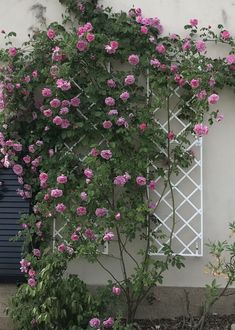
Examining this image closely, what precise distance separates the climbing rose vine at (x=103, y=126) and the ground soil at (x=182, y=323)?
201 millimetres

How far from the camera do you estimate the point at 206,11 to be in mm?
4707

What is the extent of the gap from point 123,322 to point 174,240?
32.7 inches

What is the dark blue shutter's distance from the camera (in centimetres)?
461

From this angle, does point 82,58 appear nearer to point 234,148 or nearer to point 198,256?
point 234,148

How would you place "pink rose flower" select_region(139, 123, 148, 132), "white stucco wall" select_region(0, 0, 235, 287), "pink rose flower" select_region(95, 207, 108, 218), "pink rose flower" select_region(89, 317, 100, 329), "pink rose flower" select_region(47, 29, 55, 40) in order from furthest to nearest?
"white stucco wall" select_region(0, 0, 235, 287), "pink rose flower" select_region(47, 29, 55, 40), "pink rose flower" select_region(139, 123, 148, 132), "pink rose flower" select_region(95, 207, 108, 218), "pink rose flower" select_region(89, 317, 100, 329)

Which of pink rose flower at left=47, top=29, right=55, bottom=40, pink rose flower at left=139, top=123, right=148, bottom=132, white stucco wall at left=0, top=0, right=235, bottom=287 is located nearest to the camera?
pink rose flower at left=139, top=123, right=148, bottom=132

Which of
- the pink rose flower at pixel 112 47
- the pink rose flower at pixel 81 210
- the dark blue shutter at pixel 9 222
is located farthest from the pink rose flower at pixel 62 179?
the pink rose flower at pixel 112 47

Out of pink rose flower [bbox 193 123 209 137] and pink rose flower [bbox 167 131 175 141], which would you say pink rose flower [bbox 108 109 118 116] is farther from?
→ pink rose flower [bbox 193 123 209 137]

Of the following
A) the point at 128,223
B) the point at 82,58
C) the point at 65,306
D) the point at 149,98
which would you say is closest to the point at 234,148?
the point at 149,98

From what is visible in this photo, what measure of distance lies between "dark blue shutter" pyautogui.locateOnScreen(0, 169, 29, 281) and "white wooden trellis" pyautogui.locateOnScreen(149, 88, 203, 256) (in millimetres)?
1203

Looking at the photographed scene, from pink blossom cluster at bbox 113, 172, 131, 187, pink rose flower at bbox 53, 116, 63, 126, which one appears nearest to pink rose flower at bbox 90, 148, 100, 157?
pink blossom cluster at bbox 113, 172, 131, 187

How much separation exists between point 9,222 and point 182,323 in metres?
1.76

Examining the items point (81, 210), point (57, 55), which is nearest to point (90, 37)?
point (57, 55)

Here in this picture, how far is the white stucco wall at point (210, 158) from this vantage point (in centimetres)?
463
